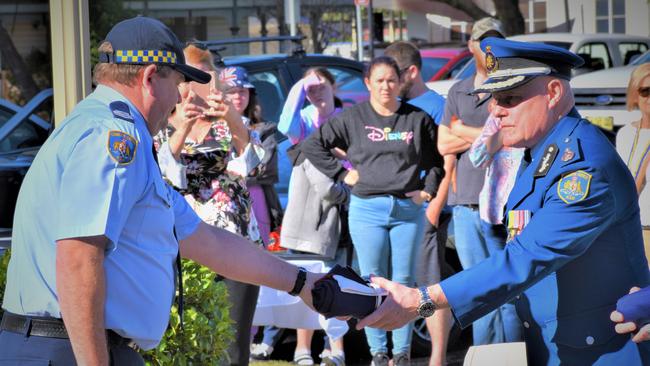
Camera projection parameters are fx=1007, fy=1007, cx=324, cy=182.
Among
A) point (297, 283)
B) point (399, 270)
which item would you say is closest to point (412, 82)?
point (399, 270)

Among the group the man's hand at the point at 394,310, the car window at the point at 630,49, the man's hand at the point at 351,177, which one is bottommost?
the man's hand at the point at 394,310

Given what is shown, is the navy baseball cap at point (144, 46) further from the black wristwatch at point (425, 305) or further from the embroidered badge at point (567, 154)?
the embroidered badge at point (567, 154)

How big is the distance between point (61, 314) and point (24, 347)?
181 millimetres

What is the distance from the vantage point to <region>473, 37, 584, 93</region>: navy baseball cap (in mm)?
3320

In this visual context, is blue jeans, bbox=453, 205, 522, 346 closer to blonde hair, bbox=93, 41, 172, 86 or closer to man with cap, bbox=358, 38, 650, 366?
man with cap, bbox=358, 38, 650, 366

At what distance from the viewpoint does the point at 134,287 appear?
9.81ft

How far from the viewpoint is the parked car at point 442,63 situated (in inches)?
658

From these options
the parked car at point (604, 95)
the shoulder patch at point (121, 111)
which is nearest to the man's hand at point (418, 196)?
the shoulder patch at point (121, 111)

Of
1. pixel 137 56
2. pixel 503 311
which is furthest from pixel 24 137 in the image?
pixel 137 56

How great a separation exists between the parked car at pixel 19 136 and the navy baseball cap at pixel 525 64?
3.89m

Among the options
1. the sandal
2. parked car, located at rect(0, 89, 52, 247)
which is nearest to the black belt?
parked car, located at rect(0, 89, 52, 247)

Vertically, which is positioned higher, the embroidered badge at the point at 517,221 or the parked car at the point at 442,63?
the parked car at the point at 442,63

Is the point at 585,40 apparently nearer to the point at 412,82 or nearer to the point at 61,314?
the point at 412,82

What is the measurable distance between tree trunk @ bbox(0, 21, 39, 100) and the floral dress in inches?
104
